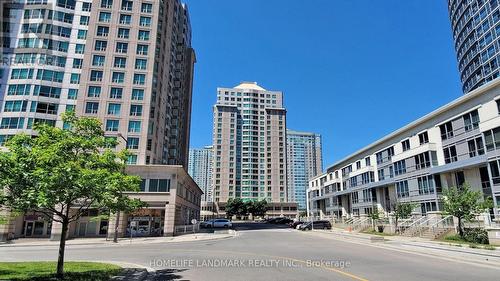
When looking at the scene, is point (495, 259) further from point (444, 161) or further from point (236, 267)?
point (444, 161)

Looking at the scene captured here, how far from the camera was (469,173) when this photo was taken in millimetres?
32781

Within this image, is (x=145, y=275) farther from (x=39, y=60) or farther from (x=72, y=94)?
(x=39, y=60)

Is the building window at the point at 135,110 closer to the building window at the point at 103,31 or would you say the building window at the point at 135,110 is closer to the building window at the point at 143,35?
the building window at the point at 143,35

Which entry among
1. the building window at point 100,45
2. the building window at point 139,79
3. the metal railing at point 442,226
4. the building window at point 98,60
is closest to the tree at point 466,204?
the metal railing at point 442,226

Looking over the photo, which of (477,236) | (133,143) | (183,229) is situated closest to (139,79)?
(133,143)

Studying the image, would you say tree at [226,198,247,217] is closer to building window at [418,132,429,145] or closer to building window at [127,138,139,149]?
building window at [127,138,139,149]

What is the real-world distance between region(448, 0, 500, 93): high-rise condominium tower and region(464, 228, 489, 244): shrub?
4429 cm

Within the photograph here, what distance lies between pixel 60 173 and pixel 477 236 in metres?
29.0

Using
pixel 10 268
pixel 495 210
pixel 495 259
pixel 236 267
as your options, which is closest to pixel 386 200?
pixel 495 210

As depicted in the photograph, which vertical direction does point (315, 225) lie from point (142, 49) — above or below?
below

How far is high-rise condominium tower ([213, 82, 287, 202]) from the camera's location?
139 m

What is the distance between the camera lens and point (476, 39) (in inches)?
2480

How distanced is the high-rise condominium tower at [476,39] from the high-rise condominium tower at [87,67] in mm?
60170

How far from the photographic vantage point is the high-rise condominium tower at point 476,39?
57.8 meters
